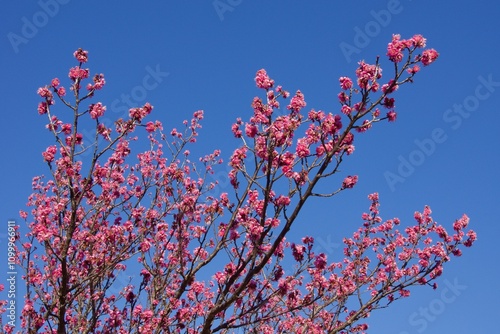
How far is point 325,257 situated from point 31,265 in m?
6.35

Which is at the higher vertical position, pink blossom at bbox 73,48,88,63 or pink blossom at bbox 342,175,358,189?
pink blossom at bbox 73,48,88,63

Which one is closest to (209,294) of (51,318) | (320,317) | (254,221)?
(320,317)

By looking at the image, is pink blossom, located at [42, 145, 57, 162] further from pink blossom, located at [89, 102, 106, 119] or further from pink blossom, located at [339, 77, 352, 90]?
pink blossom, located at [339, 77, 352, 90]

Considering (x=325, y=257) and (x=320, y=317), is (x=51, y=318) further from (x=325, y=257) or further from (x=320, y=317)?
A: (x=320, y=317)

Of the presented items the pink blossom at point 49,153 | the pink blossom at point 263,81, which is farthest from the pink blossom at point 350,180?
the pink blossom at point 49,153

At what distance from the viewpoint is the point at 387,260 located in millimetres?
11273

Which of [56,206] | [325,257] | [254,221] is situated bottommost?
[325,257]

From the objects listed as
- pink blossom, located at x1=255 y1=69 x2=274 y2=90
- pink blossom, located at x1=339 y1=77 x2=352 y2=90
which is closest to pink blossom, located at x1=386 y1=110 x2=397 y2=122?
pink blossom, located at x1=339 y1=77 x2=352 y2=90

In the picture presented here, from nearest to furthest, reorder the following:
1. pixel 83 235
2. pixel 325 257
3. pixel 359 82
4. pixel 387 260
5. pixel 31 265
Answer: pixel 359 82, pixel 325 257, pixel 83 235, pixel 31 265, pixel 387 260

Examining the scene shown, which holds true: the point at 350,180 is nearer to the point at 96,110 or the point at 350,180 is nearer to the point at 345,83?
the point at 345,83

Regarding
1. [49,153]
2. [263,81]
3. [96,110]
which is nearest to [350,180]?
[263,81]

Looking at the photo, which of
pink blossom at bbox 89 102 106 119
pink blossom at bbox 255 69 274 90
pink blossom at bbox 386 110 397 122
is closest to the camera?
pink blossom at bbox 386 110 397 122

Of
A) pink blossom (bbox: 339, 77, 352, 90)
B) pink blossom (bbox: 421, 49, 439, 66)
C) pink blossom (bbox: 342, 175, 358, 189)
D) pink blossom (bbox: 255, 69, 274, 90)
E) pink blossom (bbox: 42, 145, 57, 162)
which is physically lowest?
pink blossom (bbox: 342, 175, 358, 189)

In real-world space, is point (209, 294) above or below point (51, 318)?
above
